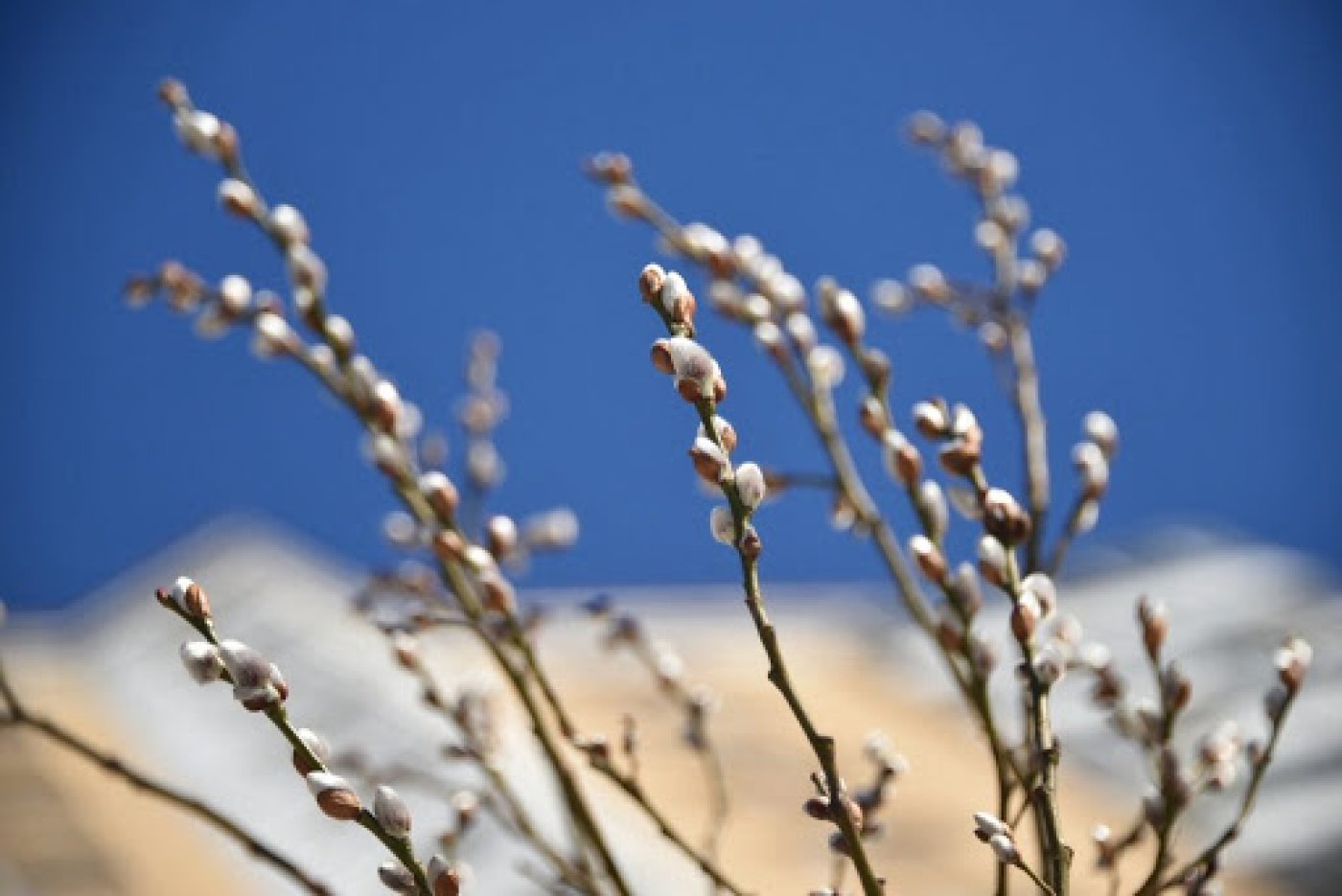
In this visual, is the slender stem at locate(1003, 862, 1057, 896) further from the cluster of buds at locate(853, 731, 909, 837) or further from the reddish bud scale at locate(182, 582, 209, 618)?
the reddish bud scale at locate(182, 582, 209, 618)

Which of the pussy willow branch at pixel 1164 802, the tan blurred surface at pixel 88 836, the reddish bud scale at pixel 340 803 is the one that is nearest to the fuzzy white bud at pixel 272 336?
the reddish bud scale at pixel 340 803

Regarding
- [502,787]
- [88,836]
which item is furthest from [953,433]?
[88,836]

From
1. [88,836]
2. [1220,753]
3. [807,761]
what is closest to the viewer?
[1220,753]

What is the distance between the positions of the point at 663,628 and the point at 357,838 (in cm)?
274

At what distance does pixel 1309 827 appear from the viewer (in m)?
3.23

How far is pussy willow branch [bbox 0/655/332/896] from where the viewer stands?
31.9 inches

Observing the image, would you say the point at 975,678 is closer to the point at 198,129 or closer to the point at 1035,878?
the point at 1035,878

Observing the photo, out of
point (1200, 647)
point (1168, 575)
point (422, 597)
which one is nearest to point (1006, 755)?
point (422, 597)

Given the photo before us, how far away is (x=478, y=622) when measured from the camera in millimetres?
992

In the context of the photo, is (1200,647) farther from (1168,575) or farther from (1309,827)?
(1309,827)

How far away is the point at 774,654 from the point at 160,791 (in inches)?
16.5

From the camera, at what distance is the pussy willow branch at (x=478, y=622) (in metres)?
0.94

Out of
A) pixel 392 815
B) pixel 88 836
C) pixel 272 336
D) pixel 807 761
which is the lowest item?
pixel 392 815

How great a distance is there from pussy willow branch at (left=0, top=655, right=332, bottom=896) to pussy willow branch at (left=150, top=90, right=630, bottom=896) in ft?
0.64
